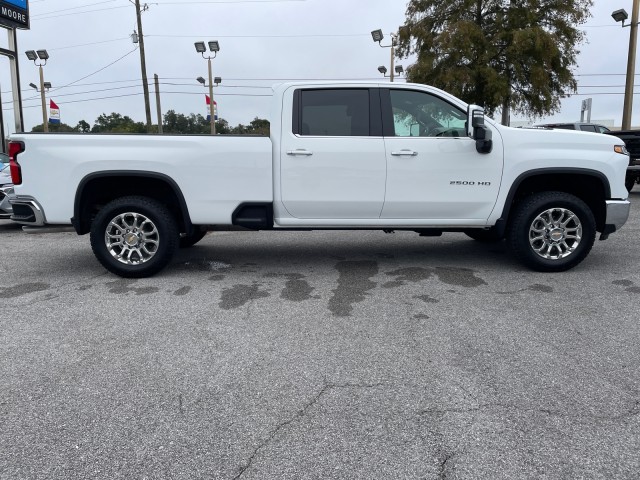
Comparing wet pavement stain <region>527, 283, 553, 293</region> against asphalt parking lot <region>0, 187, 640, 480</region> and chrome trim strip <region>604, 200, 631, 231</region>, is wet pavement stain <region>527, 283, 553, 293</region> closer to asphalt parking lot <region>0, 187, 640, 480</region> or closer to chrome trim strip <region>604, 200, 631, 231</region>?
asphalt parking lot <region>0, 187, 640, 480</region>

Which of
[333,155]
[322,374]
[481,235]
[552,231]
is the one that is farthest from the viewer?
[481,235]

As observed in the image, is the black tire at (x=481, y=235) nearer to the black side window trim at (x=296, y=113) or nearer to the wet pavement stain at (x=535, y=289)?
the wet pavement stain at (x=535, y=289)

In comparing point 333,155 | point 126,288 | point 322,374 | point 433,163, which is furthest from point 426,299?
point 126,288

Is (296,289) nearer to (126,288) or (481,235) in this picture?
(126,288)

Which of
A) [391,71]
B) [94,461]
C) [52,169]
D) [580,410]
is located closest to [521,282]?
[580,410]

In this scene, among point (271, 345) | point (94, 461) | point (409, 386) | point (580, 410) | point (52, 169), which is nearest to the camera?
point (94, 461)

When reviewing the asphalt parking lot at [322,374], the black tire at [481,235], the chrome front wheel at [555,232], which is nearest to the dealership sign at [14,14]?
the asphalt parking lot at [322,374]

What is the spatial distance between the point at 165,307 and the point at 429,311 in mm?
2323

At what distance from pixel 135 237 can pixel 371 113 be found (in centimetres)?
282

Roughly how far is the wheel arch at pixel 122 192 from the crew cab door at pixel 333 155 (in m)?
1.16

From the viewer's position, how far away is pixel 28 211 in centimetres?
531

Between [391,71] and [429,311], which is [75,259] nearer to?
[429,311]

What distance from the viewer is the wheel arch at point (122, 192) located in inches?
209

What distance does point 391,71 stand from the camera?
87.4 feet
